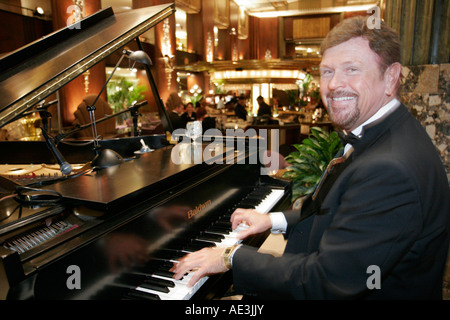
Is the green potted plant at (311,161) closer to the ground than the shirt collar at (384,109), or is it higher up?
closer to the ground

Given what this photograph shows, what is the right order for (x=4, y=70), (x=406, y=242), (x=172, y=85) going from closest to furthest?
(x=406, y=242)
(x=4, y=70)
(x=172, y=85)

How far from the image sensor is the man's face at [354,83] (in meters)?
1.21

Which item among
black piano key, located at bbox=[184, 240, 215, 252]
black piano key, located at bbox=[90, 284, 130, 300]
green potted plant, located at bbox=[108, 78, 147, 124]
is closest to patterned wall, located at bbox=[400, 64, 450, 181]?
black piano key, located at bbox=[184, 240, 215, 252]

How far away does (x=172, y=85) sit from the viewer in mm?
13562

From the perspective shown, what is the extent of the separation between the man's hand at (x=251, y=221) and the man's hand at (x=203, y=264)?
1.29ft

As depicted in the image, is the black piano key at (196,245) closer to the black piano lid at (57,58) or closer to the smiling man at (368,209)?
the smiling man at (368,209)

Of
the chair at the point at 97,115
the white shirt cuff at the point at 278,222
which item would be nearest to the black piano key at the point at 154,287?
the white shirt cuff at the point at 278,222

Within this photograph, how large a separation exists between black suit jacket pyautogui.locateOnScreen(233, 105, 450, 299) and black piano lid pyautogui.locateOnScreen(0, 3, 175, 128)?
112cm

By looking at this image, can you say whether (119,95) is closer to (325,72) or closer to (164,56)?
(164,56)

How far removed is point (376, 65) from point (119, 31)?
1437 millimetres

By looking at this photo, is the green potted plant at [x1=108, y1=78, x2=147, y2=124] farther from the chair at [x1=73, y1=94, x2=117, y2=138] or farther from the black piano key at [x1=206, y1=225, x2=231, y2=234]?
the black piano key at [x1=206, y1=225, x2=231, y2=234]

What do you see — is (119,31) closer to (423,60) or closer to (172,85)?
(423,60)

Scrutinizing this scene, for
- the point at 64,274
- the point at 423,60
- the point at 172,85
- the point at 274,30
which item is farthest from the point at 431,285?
the point at 274,30

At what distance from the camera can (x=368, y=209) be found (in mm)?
964
